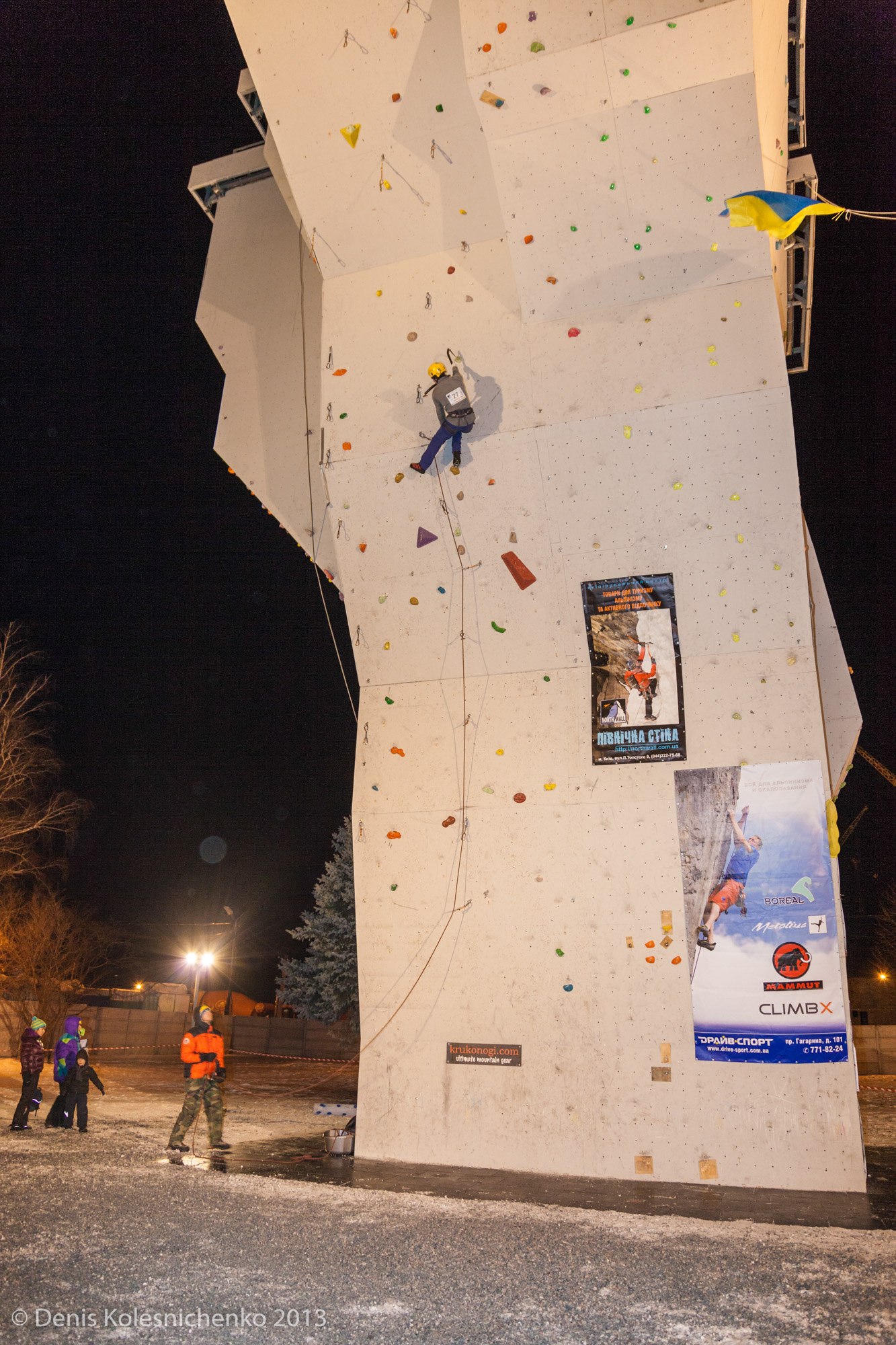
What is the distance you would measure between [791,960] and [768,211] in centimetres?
509

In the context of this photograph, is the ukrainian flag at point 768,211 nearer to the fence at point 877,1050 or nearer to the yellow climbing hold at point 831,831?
the yellow climbing hold at point 831,831

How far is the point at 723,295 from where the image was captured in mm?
7176

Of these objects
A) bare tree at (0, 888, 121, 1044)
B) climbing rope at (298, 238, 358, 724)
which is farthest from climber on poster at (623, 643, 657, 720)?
bare tree at (0, 888, 121, 1044)

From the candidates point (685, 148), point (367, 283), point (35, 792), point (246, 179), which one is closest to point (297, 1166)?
point (367, 283)

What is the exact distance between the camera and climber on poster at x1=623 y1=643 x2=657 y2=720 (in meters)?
7.30

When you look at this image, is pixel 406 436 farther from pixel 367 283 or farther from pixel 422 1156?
pixel 422 1156

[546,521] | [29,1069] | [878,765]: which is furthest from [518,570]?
[878,765]

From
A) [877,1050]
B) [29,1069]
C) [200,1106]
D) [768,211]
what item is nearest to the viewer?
[768,211]

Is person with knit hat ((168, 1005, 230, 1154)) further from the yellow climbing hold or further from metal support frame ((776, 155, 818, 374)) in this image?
metal support frame ((776, 155, 818, 374))

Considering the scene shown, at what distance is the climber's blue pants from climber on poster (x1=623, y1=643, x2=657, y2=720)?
7.38 ft

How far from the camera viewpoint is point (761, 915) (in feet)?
22.4

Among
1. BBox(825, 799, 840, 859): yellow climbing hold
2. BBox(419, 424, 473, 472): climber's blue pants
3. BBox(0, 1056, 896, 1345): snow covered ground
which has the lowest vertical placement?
BBox(0, 1056, 896, 1345): snow covered ground

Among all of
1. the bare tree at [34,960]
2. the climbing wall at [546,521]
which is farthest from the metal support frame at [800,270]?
the bare tree at [34,960]

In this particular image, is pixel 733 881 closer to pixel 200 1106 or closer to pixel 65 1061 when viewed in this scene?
pixel 200 1106
